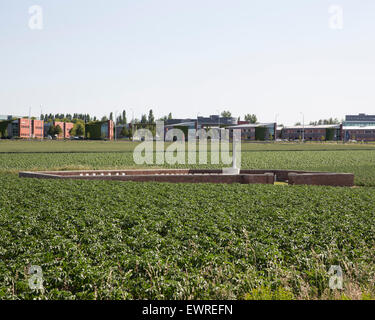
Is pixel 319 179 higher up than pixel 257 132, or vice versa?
pixel 257 132

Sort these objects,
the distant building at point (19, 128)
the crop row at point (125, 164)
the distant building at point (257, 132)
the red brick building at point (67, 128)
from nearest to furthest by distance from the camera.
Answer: the crop row at point (125, 164) < the distant building at point (19, 128) < the distant building at point (257, 132) < the red brick building at point (67, 128)

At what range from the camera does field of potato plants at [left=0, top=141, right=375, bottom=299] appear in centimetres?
832

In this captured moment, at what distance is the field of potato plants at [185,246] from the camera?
8320 mm

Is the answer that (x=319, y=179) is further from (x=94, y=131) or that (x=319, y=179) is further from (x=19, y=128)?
(x=19, y=128)

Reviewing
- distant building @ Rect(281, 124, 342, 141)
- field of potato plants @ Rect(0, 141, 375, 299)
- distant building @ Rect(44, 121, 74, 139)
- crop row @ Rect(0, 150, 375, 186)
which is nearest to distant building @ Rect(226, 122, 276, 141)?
distant building @ Rect(281, 124, 342, 141)

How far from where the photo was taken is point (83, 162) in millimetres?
46031

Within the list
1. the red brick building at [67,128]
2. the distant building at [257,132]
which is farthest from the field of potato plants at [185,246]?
the red brick building at [67,128]

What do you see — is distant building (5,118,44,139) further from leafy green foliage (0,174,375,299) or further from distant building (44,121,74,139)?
leafy green foliage (0,174,375,299)

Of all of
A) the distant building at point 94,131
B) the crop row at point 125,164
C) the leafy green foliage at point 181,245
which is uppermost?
the distant building at point 94,131

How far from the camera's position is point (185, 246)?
1116 cm

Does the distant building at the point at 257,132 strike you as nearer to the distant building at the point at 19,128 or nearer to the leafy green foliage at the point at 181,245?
the distant building at the point at 19,128

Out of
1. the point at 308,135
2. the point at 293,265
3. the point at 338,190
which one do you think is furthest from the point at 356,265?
the point at 308,135

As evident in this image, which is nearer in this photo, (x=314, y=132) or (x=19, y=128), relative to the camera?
(x=19, y=128)

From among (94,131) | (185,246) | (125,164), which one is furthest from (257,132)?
(185,246)
